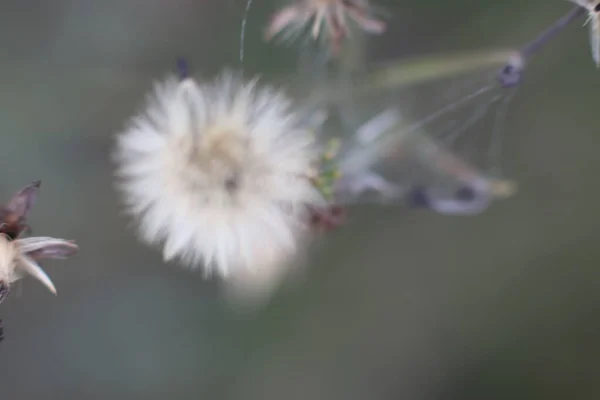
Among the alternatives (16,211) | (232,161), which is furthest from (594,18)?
(16,211)

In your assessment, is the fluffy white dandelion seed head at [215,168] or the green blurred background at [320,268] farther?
the green blurred background at [320,268]

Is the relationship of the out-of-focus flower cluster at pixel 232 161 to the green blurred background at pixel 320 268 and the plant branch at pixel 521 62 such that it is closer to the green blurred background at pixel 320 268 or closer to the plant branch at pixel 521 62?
the plant branch at pixel 521 62

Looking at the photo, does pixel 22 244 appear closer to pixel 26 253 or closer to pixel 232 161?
pixel 26 253

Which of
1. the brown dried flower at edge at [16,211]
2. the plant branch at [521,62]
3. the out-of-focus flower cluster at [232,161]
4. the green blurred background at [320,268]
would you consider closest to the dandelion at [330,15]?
the out-of-focus flower cluster at [232,161]

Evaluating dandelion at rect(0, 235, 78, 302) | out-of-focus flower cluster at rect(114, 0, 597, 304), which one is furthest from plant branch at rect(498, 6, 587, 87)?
dandelion at rect(0, 235, 78, 302)

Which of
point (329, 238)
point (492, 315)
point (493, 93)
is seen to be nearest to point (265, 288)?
point (329, 238)
